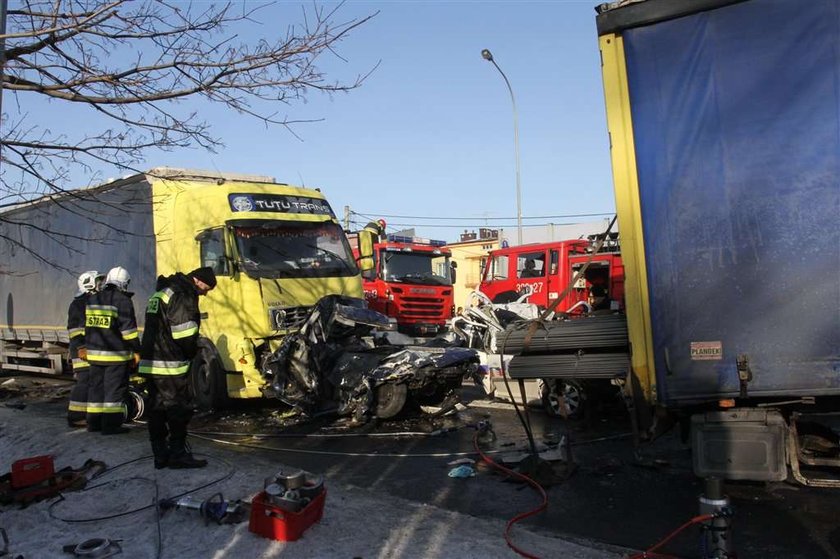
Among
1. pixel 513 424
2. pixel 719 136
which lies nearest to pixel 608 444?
pixel 513 424

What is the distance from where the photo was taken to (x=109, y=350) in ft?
23.9

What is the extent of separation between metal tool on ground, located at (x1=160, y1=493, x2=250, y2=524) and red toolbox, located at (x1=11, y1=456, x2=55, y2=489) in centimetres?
156

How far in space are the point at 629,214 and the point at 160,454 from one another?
4227mm

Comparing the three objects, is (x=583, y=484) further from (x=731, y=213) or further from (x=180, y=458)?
(x=180, y=458)

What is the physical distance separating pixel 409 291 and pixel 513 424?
29.2 ft

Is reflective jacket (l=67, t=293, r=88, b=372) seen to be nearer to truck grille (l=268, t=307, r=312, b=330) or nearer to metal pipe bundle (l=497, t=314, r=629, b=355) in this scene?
truck grille (l=268, t=307, r=312, b=330)

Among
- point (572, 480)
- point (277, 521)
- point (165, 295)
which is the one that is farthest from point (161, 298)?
point (572, 480)

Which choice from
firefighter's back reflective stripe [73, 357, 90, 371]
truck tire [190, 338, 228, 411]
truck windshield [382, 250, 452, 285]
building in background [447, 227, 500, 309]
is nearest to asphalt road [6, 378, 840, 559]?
truck tire [190, 338, 228, 411]

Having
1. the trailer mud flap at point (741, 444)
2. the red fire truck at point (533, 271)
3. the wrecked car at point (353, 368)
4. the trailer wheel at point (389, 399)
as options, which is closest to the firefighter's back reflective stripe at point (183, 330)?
the wrecked car at point (353, 368)

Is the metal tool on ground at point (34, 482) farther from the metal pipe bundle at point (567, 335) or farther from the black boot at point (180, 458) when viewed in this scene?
the metal pipe bundle at point (567, 335)

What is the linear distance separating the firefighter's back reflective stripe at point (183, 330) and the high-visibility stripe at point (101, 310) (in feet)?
6.39

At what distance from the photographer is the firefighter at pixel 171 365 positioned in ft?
18.4

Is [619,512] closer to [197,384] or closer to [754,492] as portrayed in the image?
[754,492]

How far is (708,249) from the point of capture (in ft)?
13.3
